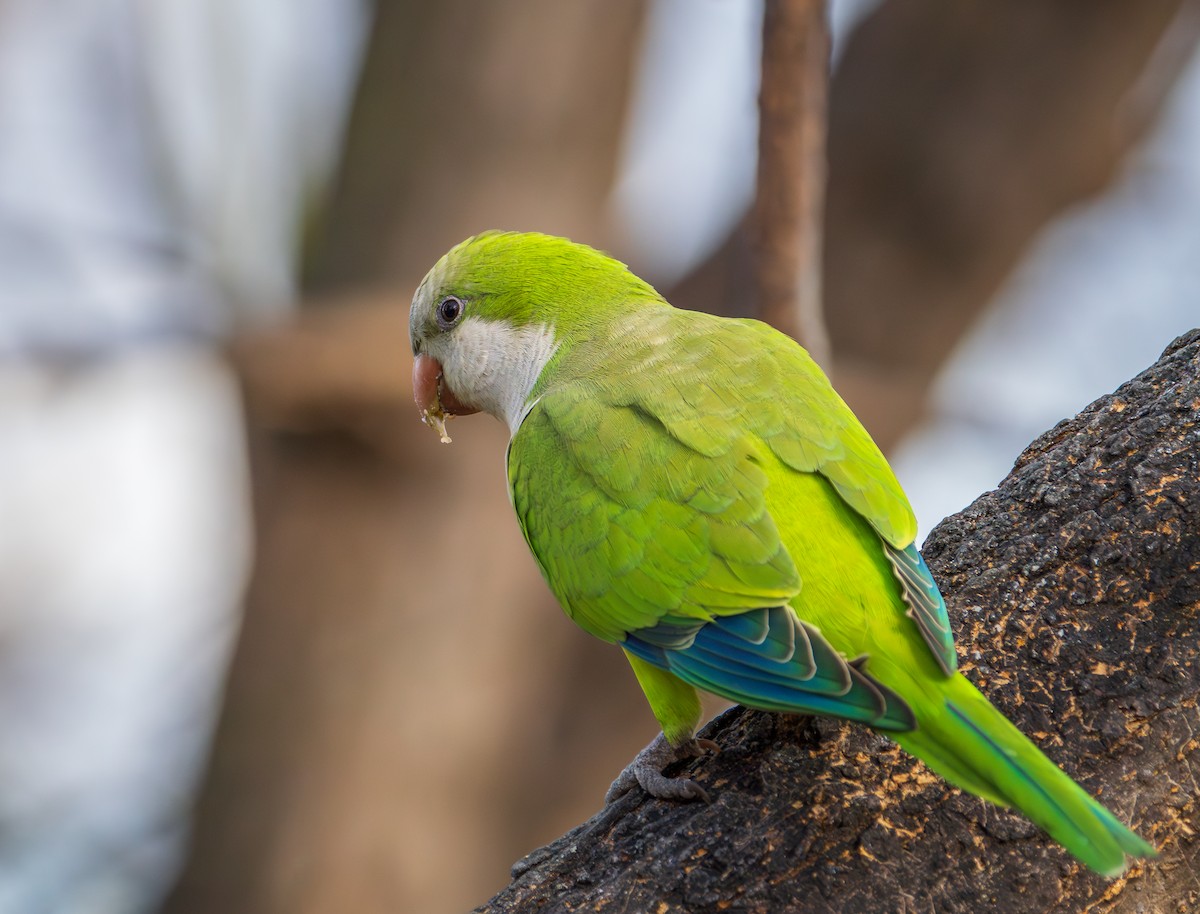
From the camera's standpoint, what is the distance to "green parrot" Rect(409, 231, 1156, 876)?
1.91 metres

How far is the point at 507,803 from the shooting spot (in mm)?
6367

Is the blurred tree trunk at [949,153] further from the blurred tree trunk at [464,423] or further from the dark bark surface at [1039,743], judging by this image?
the dark bark surface at [1039,743]

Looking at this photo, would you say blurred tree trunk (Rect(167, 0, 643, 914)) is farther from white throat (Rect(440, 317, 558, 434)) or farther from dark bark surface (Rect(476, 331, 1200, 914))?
dark bark surface (Rect(476, 331, 1200, 914))

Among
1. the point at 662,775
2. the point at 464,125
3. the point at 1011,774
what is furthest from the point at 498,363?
the point at 464,125

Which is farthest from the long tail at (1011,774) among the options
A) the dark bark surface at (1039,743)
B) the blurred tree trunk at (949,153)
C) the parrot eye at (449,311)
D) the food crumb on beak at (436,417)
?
the blurred tree trunk at (949,153)

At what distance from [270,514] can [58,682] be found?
A: 6.06ft

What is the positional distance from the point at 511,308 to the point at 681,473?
1068 millimetres

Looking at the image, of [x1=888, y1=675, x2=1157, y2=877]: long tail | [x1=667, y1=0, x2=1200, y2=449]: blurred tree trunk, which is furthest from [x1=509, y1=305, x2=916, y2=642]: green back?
[x1=667, y1=0, x2=1200, y2=449]: blurred tree trunk

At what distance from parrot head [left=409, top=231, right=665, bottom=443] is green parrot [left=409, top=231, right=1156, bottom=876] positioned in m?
0.02

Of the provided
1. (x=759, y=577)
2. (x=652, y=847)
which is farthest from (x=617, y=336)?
(x=652, y=847)

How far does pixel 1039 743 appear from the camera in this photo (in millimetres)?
2029

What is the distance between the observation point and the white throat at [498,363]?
3.23m

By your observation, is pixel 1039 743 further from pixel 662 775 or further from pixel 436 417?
pixel 436 417

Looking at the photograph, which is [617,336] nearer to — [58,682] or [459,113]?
[459,113]
